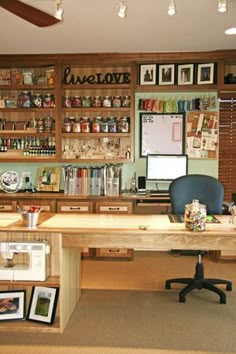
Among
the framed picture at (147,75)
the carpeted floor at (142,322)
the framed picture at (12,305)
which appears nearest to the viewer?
the carpeted floor at (142,322)

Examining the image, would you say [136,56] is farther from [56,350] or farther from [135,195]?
[56,350]

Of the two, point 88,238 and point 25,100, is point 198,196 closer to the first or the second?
point 88,238

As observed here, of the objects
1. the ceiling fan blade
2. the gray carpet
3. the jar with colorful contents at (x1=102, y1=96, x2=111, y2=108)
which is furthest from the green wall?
the ceiling fan blade

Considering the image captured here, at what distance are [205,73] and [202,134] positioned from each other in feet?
2.46

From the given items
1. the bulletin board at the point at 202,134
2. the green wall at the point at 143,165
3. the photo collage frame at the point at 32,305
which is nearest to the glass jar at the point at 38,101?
the green wall at the point at 143,165

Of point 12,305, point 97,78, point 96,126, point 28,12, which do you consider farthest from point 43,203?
point 28,12

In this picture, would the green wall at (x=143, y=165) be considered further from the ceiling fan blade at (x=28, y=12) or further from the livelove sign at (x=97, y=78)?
the ceiling fan blade at (x=28, y=12)

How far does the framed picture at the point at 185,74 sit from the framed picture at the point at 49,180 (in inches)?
75.7

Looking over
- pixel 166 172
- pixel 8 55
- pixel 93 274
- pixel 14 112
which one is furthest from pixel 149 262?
pixel 8 55

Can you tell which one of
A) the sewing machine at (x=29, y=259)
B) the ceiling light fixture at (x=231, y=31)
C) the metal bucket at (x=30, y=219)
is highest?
the ceiling light fixture at (x=231, y=31)

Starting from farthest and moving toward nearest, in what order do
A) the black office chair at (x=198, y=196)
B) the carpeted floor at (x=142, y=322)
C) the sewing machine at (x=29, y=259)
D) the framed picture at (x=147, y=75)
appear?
the framed picture at (x=147, y=75)
the black office chair at (x=198, y=196)
the sewing machine at (x=29, y=259)
the carpeted floor at (x=142, y=322)

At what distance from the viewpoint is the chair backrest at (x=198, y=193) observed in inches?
142

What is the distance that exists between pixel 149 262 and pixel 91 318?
1.70m

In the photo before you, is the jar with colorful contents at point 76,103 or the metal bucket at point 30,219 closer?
the metal bucket at point 30,219
